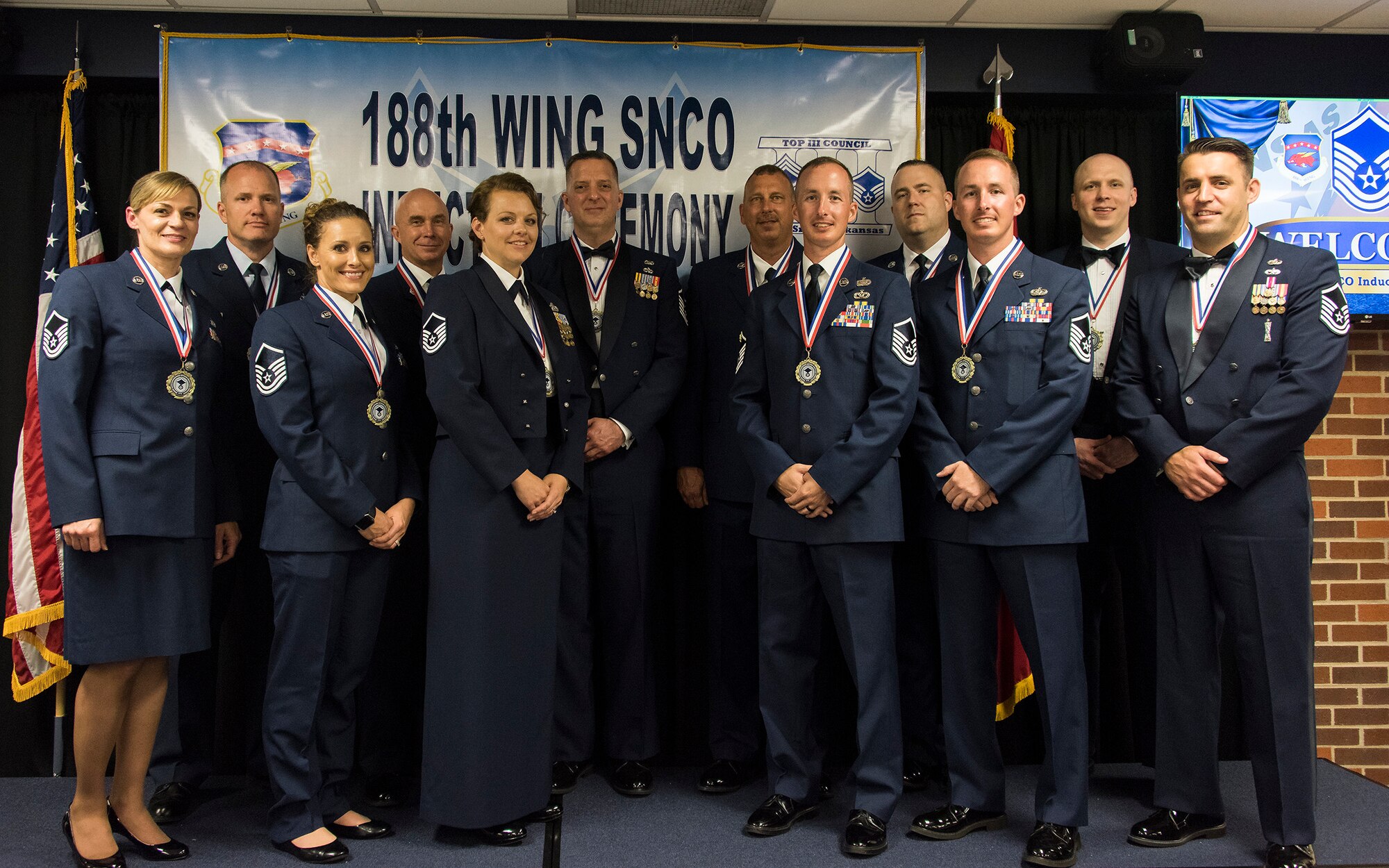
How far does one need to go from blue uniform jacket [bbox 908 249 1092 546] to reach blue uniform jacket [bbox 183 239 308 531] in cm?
220

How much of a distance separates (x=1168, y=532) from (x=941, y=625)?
75 centimetres

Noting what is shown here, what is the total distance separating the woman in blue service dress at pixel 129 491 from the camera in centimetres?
275

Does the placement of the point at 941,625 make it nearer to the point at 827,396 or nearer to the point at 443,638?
the point at 827,396

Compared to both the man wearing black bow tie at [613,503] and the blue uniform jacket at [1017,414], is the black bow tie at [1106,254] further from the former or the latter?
the man wearing black bow tie at [613,503]

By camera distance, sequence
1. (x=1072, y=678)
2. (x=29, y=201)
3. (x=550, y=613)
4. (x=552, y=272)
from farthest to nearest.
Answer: (x=29, y=201)
(x=552, y=272)
(x=550, y=613)
(x=1072, y=678)

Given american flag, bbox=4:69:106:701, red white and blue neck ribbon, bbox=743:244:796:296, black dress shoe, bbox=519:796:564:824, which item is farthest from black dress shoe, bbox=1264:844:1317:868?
american flag, bbox=4:69:106:701

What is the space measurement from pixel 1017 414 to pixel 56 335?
274 centimetres

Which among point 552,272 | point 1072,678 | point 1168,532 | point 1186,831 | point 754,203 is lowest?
point 1186,831

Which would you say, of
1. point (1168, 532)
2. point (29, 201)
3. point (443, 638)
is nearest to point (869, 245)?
point (1168, 532)

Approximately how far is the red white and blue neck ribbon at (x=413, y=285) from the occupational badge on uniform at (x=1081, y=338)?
2311 mm

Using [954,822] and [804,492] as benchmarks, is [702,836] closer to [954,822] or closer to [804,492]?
[954,822]

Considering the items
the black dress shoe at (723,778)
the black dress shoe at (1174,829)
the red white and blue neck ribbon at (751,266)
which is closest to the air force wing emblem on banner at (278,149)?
the red white and blue neck ribbon at (751,266)

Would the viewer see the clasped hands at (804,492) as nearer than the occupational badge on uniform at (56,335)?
No

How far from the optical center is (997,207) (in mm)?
3031
